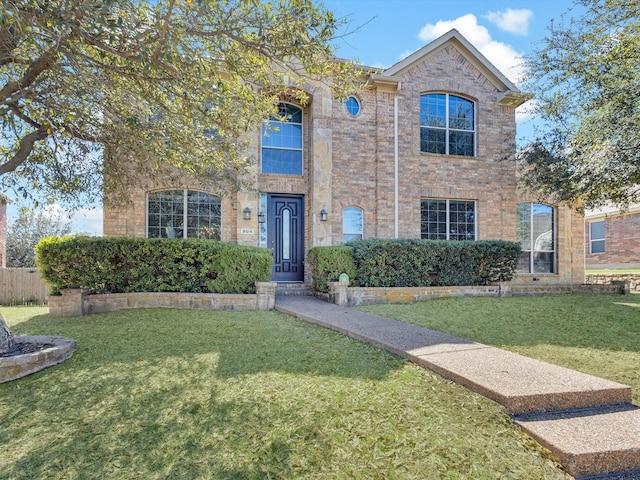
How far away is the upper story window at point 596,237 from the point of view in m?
20.4

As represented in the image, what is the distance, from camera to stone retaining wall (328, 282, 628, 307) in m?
8.34

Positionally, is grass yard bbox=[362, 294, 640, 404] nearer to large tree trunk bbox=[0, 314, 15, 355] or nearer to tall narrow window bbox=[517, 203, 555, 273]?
tall narrow window bbox=[517, 203, 555, 273]

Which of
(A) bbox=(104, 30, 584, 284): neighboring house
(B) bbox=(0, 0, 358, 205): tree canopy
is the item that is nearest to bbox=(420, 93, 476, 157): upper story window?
(A) bbox=(104, 30, 584, 284): neighboring house

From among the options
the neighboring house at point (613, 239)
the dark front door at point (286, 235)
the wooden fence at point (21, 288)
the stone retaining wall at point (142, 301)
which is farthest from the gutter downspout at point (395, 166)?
the neighboring house at point (613, 239)

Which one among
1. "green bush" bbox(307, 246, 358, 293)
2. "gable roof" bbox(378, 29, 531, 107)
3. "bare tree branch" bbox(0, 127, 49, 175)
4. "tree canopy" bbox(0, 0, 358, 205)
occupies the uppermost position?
"gable roof" bbox(378, 29, 531, 107)

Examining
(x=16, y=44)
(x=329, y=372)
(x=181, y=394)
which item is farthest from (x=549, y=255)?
(x=16, y=44)

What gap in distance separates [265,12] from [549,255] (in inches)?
481

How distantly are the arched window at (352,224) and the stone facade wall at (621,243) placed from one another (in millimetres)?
15325

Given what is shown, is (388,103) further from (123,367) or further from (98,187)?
(123,367)

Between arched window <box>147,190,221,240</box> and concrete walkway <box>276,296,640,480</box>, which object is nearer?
concrete walkway <box>276,296,640,480</box>

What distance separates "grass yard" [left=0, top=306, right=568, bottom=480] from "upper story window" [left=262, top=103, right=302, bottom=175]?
7.38 meters

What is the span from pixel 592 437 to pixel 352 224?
8965mm

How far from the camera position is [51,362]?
405 cm

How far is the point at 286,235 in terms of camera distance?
10.9m
